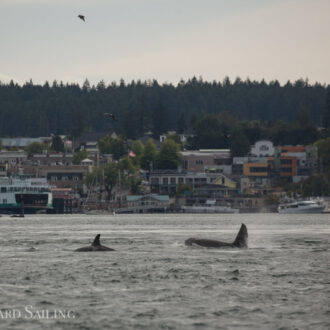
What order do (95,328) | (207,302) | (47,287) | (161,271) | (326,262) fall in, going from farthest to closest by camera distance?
1. (326,262)
2. (161,271)
3. (47,287)
4. (207,302)
5. (95,328)

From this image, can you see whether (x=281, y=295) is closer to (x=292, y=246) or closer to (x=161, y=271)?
(x=161, y=271)

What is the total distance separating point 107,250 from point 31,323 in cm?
3392

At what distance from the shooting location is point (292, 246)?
259ft

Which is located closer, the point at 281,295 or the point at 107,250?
the point at 281,295

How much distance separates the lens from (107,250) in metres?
71.5

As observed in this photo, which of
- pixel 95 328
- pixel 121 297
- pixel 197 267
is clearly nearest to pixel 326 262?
pixel 197 267

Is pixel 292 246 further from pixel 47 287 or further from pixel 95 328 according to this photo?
pixel 95 328

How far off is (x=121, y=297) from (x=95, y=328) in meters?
7.56

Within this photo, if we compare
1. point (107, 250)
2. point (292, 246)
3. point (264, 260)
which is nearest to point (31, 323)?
point (264, 260)

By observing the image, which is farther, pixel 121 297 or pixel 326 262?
pixel 326 262

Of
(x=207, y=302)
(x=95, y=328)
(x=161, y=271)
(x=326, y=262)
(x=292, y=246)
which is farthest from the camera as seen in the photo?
(x=292, y=246)

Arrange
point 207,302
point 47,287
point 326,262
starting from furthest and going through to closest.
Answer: point 326,262 → point 47,287 → point 207,302

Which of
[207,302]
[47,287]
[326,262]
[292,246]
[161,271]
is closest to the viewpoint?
[207,302]

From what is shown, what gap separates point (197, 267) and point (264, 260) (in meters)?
6.84
